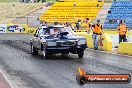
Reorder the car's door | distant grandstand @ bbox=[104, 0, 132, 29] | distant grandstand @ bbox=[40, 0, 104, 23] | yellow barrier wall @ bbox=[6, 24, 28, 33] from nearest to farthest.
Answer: the car's door, yellow barrier wall @ bbox=[6, 24, 28, 33], distant grandstand @ bbox=[104, 0, 132, 29], distant grandstand @ bbox=[40, 0, 104, 23]

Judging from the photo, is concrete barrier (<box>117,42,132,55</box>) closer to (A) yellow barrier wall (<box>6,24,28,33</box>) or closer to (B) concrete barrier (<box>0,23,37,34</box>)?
(B) concrete barrier (<box>0,23,37,34</box>)

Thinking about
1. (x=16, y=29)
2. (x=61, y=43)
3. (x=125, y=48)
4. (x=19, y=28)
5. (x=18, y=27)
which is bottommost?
(x=16, y=29)

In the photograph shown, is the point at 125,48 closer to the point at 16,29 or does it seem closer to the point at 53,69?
the point at 53,69

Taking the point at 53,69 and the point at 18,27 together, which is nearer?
the point at 53,69

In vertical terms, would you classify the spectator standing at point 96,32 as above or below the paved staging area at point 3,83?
above

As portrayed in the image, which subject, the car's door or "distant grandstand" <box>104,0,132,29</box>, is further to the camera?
"distant grandstand" <box>104,0,132,29</box>

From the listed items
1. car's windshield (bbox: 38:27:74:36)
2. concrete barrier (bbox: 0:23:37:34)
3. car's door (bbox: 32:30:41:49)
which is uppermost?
car's windshield (bbox: 38:27:74:36)

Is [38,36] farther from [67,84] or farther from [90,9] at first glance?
[90,9]

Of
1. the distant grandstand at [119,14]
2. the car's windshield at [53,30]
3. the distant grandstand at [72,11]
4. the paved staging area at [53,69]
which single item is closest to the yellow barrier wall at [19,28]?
the distant grandstand at [119,14]

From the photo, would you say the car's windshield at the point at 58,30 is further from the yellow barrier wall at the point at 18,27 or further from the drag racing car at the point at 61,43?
the yellow barrier wall at the point at 18,27

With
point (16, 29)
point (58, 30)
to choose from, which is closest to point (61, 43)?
point (58, 30)

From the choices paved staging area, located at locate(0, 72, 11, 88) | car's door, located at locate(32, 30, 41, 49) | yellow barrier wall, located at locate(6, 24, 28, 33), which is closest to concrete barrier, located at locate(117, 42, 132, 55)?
car's door, located at locate(32, 30, 41, 49)

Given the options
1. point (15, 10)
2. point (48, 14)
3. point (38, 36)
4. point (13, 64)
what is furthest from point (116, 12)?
point (13, 64)

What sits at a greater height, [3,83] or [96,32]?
[96,32]
